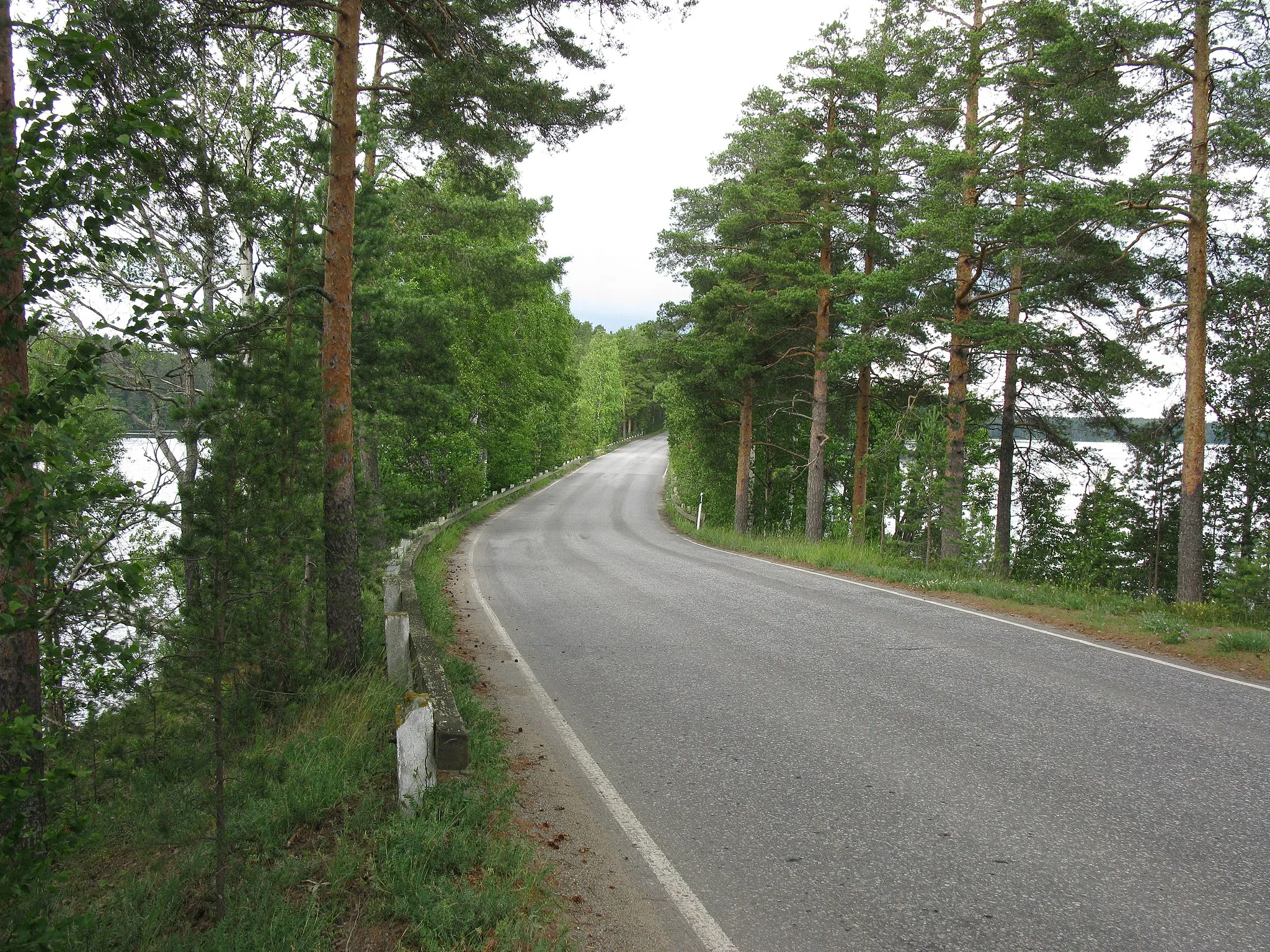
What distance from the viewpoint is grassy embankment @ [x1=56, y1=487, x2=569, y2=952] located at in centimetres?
359

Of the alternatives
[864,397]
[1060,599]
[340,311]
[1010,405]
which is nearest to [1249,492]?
[1010,405]

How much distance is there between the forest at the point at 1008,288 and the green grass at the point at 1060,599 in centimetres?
72

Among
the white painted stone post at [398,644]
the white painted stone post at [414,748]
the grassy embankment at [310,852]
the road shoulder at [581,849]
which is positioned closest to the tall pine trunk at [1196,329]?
the road shoulder at [581,849]

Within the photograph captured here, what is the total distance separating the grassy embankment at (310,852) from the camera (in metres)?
3.59

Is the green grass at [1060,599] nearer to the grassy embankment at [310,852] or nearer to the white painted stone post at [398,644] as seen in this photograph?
the grassy embankment at [310,852]

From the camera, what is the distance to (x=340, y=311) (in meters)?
7.37

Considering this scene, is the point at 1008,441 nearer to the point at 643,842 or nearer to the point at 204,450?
the point at 643,842

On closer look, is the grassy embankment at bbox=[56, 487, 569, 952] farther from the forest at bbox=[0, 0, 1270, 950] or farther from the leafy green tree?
the leafy green tree

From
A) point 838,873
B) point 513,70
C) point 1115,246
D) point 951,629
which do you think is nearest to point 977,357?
point 1115,246

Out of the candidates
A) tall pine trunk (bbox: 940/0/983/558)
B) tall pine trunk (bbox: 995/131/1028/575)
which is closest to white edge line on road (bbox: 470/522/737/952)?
tall pine trunk (bbox: 940/0/983/558)

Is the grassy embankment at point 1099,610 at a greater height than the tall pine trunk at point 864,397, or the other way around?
the tall pine trunk at point 864,397

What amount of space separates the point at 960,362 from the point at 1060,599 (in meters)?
6.67

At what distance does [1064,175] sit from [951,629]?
1020 centimetres

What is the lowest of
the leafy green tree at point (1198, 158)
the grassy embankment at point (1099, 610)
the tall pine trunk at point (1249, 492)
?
the grassy embankment at point (1099, 610)
